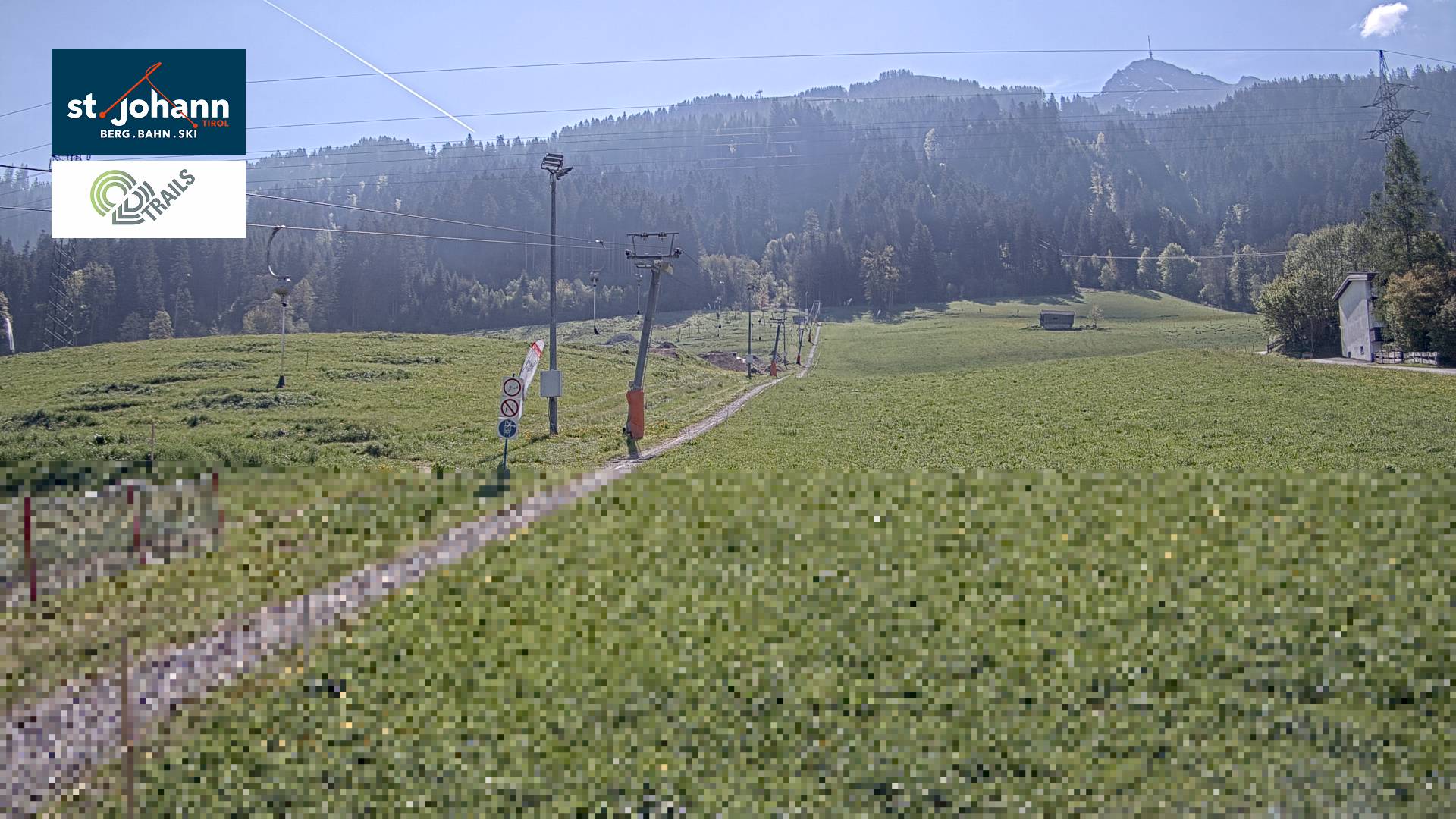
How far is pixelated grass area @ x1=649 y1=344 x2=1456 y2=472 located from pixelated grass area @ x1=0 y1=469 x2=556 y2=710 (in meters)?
6.04

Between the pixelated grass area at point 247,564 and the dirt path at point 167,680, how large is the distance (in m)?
0.34

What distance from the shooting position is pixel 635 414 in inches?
1077

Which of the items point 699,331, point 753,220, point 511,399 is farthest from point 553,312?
point 753,220

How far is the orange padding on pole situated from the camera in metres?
27.3

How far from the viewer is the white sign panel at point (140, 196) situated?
18000 millimetres

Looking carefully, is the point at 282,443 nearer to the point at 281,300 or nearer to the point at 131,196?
the point at 131,196

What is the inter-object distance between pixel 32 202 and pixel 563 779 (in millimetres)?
28060

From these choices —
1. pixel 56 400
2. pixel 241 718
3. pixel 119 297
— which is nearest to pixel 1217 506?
pixel 241 718

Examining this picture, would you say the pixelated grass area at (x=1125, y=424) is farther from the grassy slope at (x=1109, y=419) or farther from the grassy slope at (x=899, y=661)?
the grassy slope at (x=899, y=661)

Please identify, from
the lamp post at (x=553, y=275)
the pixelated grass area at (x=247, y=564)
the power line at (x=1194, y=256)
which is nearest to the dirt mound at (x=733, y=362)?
the power line at (x=1194, y=256)

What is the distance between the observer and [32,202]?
24453mm

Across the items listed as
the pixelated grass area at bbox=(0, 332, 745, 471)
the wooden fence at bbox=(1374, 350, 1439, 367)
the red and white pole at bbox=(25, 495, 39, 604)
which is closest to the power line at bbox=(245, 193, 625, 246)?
the pixelated grass area at bbox=(0, 332, 745, 471)

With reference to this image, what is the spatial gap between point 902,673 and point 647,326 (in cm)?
2606

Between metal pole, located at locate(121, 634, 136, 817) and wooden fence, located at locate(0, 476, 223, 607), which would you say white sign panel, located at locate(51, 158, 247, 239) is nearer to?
wooden fence, located at locate(0, 476, 223, 607)
